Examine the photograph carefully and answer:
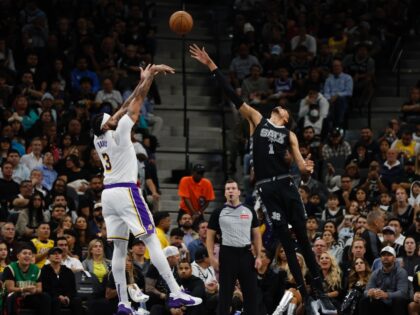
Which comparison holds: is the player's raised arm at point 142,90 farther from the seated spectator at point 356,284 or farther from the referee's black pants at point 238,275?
the seated spectator at point 356,284

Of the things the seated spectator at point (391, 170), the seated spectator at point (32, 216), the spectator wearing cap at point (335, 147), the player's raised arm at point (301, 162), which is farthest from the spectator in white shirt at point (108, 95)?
the player's raised arm at point (301, 162)

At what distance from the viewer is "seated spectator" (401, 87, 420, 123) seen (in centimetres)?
2727

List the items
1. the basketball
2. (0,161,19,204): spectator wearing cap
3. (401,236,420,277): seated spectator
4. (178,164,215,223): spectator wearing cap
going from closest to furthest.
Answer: the basketball, (401,236,420,277): seated spectator, (0,161,19,204): spectator wearing cap, (178,164,215,223): spectator wearing cap

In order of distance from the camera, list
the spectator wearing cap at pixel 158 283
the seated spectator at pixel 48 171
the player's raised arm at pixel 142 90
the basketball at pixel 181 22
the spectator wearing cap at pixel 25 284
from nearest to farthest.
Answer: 1. the player's raised arm at pixel 142 90
2. the basketball at pixel 181 22
3. the spectator wearing cap at pixel 25 284
4. the spectator wearing cap at pixel 158 283
5. the seated spectator at pixel 48 171

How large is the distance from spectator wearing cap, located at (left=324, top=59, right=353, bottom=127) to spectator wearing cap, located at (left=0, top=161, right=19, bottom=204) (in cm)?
764

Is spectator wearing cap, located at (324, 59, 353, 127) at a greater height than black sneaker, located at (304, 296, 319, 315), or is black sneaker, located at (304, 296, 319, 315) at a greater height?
spectator wearing cap, located at (324, 59, 353, 127)

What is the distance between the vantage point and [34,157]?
23.9 metres

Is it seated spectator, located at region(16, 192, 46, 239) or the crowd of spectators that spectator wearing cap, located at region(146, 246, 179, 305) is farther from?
seated spectator, located at region(16, 192, 46, 239)

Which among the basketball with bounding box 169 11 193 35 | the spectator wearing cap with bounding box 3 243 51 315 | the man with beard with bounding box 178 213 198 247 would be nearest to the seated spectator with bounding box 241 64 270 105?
the man with beard with bounding box 178 213 198 247

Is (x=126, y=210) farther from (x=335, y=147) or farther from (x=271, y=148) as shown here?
(x=335, y=147)

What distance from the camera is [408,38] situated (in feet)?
99.8

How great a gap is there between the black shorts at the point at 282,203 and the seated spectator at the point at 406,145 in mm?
9223

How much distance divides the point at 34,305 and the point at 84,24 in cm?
983

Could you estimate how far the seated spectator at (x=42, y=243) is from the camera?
2102 cm
